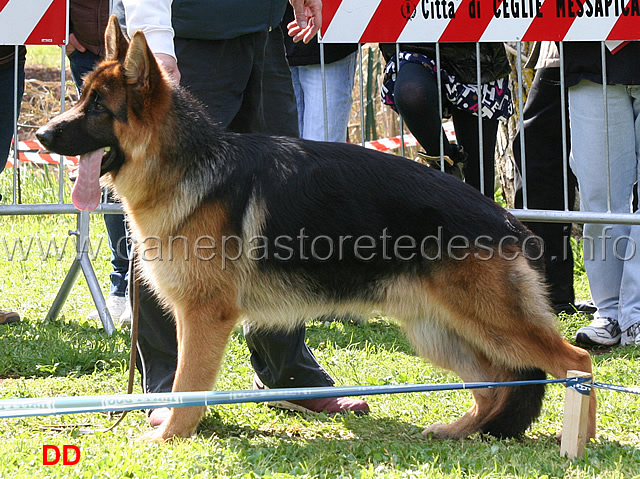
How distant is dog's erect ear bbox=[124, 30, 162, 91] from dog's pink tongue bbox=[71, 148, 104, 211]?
1.01 feet

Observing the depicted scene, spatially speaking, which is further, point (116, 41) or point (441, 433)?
point (441, 433)

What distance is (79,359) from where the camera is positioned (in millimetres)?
4488

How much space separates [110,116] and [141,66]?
23 centimetres

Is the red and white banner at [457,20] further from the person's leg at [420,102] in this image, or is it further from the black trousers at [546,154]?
the black trousers at [546,154]

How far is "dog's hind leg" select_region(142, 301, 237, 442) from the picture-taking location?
3162mm

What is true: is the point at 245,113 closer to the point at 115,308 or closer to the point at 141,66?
the point at 141,66

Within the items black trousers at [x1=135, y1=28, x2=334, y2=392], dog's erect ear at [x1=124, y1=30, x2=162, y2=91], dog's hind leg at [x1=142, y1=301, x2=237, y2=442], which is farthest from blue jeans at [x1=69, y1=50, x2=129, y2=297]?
dog's erect ear at [x1=124, y1=30, x2=162, y2=91]

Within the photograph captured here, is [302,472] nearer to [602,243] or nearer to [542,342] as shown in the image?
[542,342]

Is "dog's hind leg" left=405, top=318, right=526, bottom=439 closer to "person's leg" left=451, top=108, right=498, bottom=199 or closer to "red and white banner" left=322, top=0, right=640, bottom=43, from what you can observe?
"person's leg" left=451, top=108, right=498, bottom=199

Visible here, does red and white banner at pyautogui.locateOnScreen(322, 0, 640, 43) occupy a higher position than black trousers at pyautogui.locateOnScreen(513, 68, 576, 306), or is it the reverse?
red and white banner at pyautogui.locateOnScreen(322, 0, 640, 43)

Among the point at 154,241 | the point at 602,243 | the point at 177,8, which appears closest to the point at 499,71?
the point at 602,243

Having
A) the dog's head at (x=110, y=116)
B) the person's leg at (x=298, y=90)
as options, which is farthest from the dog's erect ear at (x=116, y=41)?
the person's leg at (x=298, y=90)

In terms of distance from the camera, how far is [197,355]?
10.4ft

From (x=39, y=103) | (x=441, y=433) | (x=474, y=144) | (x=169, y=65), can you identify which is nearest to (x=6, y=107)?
(x=169, y=65)
